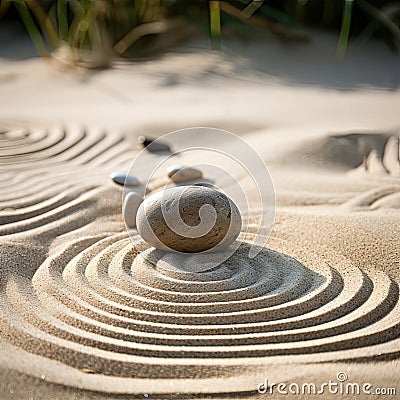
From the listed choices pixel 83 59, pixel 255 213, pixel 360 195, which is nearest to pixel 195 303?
pixel 255 213

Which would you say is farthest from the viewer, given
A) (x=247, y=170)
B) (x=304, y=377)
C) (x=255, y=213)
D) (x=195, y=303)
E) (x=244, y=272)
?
(x=247, y=170)

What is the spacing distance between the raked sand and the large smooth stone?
8 cm

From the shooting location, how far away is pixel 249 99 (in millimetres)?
4664

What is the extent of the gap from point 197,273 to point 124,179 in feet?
3.60

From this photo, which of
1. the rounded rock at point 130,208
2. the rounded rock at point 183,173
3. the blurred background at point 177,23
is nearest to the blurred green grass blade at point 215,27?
the blurred background at point 177,23

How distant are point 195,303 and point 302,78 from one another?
3.45 meters

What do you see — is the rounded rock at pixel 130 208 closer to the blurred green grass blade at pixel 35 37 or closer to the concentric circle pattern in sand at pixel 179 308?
the concentric circle pattern in sand at pixel 179 308

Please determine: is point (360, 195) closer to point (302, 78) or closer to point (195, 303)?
point (195, 303)

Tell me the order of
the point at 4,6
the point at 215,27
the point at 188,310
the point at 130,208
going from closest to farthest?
the point at 188,310, the point at 130,208, the point at 215,27, the point at 4,6

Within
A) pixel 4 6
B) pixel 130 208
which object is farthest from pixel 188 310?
pixel 4 6

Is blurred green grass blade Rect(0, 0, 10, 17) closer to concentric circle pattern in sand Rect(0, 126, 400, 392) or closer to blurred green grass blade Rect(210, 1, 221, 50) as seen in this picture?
blurred green grass blade Rect(210, 1, 221, 50)

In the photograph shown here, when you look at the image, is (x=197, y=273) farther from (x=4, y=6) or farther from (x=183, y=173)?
(x=4, y=6)

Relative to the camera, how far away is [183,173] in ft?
10.7

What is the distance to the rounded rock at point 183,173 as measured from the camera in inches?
127
